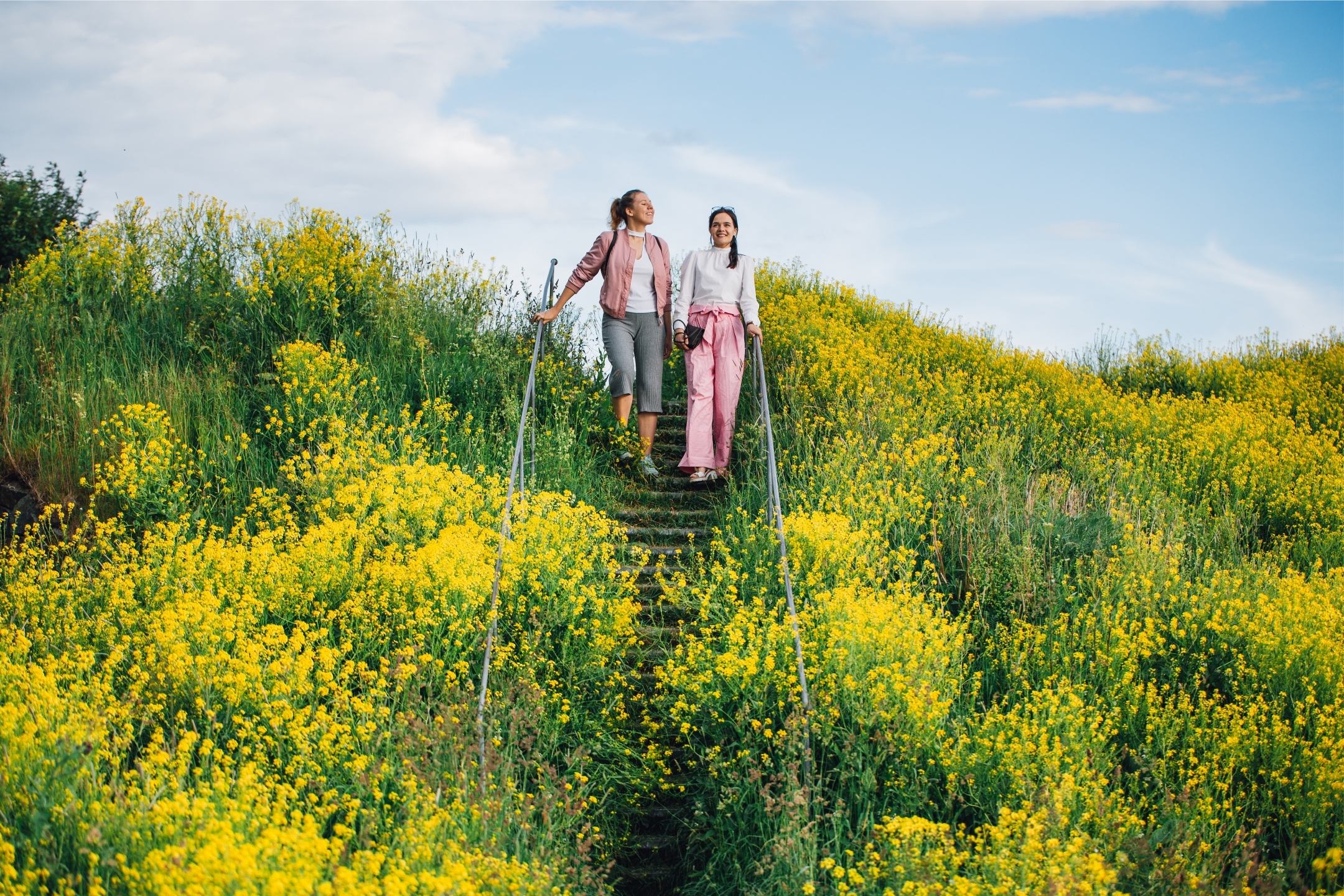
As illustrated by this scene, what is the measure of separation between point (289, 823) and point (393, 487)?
347 centimetres

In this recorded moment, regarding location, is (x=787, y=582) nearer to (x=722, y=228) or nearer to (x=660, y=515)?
(x=660, y=515)

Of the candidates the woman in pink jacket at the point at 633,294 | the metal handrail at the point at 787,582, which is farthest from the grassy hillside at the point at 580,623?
the woman in pink jacket at the point at 633,294

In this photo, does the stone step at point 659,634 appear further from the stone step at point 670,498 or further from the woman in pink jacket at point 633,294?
the woman in pink jacket at point 633,294

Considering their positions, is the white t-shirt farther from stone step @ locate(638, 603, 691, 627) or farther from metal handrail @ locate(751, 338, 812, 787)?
stone step @ locate(638, 603, 691, 627)

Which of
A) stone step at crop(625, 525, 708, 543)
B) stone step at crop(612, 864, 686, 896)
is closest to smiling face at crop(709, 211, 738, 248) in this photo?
stone step at crop(625, 525, 708, 543)

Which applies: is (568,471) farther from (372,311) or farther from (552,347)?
(372,311)

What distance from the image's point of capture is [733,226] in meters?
8.76

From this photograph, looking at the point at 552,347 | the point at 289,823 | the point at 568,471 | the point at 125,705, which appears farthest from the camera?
the point at 552,347

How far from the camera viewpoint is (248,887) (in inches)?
140

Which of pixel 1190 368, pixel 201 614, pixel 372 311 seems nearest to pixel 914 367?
pixel 1190 368

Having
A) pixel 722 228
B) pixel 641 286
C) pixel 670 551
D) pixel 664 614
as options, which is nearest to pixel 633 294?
pixel 641 286

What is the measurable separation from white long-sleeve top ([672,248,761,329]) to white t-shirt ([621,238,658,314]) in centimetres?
27

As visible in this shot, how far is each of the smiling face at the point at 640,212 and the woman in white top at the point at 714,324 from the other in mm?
535

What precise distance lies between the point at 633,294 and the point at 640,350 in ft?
1.62
